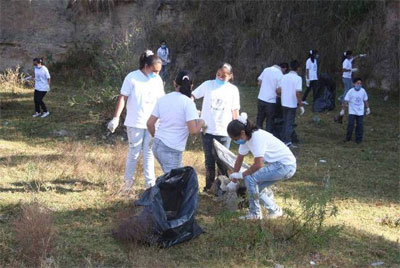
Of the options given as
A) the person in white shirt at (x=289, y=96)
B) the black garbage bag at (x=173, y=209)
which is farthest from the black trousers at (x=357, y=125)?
the black garbage bag at (x=173, y=209)

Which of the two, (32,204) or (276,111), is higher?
(276,111)

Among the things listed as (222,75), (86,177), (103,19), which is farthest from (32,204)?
(103,19)

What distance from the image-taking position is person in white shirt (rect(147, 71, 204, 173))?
16.0ft

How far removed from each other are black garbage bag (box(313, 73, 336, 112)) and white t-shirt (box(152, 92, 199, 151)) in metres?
7.79

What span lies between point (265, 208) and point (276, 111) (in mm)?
4023

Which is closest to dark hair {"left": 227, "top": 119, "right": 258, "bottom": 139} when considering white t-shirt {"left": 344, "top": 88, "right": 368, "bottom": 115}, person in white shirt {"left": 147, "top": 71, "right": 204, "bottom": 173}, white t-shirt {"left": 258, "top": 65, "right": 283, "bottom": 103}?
person in white shirt {"left": 147, "top": 71, "right": 204, "bottom": 173}

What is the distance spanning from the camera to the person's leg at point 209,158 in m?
5.55

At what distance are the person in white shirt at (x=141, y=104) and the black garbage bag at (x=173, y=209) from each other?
0.92 m

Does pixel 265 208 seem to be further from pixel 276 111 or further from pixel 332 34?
pixel 332 34

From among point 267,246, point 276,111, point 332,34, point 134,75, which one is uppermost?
point 332,34

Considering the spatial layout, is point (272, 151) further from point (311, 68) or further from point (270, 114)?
point (311, 68)

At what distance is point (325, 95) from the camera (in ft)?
39.8

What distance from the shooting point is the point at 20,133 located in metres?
9.30

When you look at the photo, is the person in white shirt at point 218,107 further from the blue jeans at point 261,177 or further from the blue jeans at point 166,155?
the blue jeans at point 261,177
